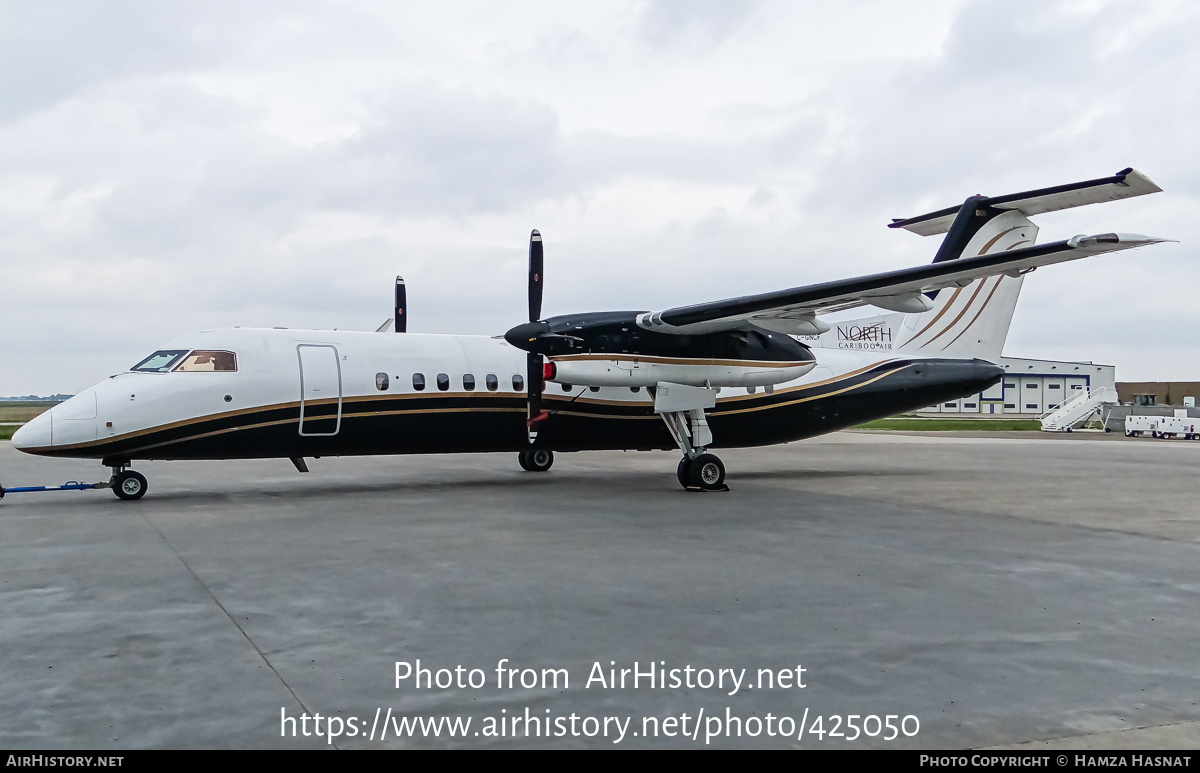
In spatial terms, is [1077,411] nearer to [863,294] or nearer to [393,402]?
[863,294]

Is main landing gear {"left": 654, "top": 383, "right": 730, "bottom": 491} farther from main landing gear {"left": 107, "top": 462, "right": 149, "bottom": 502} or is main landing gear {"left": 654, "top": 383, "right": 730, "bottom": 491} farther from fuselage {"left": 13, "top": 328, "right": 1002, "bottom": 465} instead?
main landing gear {"left": 107, "top": 462, "right": 149, "bottom": 502}

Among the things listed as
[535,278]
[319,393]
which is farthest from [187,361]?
[535,278]

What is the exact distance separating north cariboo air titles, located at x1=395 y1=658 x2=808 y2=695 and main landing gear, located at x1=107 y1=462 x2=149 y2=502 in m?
10.7

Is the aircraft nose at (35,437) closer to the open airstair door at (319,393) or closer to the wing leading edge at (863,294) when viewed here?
the open airstair door at (319,393)

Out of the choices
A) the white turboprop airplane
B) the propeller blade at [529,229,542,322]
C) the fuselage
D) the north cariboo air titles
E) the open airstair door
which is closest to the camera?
the north cariboo air titles

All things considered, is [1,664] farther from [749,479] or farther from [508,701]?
[749,479]

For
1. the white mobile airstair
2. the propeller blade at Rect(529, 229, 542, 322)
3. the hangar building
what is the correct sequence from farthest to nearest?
the hangar building → the white mobile airstair → the propeller blade at Rect(529, 229, 542, 322)

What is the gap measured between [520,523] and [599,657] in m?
6.02

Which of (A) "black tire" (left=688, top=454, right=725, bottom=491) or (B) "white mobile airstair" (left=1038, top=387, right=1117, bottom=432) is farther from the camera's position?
(B) "white mobile airstair" (left=1038, top=387, right=1117, bottom=432)

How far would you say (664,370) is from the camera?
51.8 feet

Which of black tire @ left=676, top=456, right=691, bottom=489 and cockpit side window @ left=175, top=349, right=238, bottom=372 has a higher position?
cockpit side window @ left=175, top=349, right=238, bottom=372

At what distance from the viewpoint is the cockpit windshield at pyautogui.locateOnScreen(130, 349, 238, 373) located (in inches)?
551

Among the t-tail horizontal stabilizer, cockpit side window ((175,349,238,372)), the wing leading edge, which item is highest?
the t-tail horizontal stabilizer

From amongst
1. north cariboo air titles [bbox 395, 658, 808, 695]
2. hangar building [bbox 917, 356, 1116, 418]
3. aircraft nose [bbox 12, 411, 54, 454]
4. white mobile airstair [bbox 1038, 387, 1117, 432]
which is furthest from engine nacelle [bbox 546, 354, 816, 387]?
hangar building [bbox 917, 356, 1116, 418]
